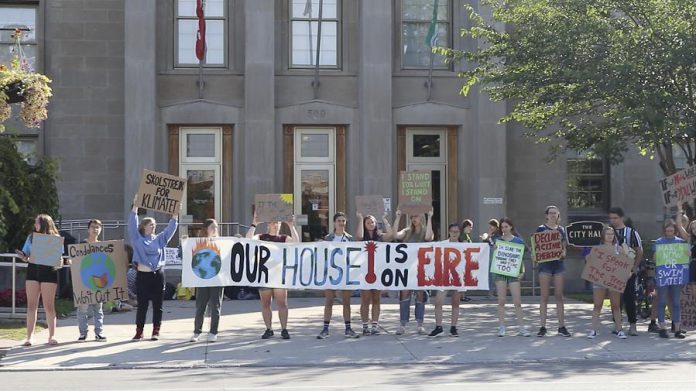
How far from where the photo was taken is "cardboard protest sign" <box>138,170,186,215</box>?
14.9m

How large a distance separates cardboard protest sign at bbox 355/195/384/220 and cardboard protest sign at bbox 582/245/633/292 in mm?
3497

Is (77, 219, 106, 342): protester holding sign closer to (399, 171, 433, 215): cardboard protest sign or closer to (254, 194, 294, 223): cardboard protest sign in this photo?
(254, 194, 294, 223): cardboard protest sign

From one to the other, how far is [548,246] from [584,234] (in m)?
3.57

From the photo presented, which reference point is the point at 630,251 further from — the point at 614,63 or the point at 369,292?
the point at 369,292

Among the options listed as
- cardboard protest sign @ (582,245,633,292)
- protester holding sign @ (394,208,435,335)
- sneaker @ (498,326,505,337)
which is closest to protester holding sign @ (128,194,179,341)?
protester holding sign @ (394,208,435,335)

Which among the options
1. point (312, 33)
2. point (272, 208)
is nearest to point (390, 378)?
point (272, 208)

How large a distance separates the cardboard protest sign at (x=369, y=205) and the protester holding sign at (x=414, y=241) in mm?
551

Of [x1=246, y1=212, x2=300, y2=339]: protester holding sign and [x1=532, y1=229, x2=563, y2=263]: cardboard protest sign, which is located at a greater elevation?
[x1=532, y1=229, x2=563, y2=263]: cardboard protest sign

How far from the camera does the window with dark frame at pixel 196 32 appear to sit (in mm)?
23219

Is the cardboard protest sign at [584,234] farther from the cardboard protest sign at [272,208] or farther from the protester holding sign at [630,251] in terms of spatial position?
the cardboard protest sign at [272,208]

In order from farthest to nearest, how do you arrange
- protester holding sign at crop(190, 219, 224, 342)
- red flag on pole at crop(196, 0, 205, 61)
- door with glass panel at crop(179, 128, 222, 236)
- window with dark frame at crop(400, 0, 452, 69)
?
1. window with dark frame at crop(400, 0, 452, 69)
2. door with glass panel at crop(179, 128, 222, 236)
3. red flag on pole at crop(196, 0, 205, 61)
4. protester holding sign at crop(190, 219, 224, 342)

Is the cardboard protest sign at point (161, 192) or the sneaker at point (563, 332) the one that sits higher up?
the cardboard protest sign at point (161, 192)

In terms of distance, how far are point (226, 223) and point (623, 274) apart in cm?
1056

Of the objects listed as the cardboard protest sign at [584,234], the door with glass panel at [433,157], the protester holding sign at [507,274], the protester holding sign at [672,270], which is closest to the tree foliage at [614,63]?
the cardboard protest sign at [584,234]
